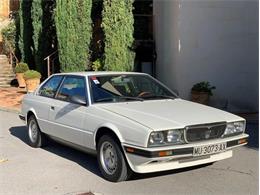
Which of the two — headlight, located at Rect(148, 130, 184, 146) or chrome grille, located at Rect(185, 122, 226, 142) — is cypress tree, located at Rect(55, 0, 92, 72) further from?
headlight, located at Rect(148, 130, 184, 146)

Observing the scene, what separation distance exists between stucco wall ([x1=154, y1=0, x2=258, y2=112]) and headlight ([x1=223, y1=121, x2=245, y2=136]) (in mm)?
6447

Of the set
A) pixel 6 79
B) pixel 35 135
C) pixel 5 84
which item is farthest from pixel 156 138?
pixel 6 79

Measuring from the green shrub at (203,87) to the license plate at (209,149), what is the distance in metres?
6.33

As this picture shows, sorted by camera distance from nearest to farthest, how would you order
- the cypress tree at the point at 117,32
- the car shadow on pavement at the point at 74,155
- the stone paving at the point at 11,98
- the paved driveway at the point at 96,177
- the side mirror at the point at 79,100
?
the paved driveway at the point at 96,177
the side mirror at the point at 79,100
the car shadow on pavement at the point at 74,155
the cypress tree at the point at 117,32
the stone paving at the point at 11,98

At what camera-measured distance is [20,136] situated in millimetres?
9586

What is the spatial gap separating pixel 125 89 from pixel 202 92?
17.9ft

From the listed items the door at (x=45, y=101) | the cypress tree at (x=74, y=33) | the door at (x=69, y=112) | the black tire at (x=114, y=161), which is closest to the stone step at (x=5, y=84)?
the cypress tree at (x=74, y=33)

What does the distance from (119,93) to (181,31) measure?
244 inches

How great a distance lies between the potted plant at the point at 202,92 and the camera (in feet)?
39.4

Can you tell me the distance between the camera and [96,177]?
6184 millimetres

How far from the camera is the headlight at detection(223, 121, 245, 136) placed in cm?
597

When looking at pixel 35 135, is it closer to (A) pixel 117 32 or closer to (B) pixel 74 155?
(B) pixel 74 155

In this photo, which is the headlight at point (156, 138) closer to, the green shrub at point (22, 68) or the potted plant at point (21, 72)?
the potted plant at point (21, 72)

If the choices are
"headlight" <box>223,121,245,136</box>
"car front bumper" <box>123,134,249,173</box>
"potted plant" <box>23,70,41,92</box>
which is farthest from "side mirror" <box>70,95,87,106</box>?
"potted plant" <box>23,70,41,92</box>
